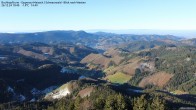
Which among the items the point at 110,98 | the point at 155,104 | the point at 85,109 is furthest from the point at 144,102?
the point at 85,109

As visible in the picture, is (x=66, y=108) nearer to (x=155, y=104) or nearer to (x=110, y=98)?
(x=110, y=98)

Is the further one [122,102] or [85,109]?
[85,109]

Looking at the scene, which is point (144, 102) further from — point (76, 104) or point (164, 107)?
point (76, 104)

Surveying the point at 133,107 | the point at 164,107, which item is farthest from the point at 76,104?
the point at 164,107

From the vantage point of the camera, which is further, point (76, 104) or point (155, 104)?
point (76, 104)

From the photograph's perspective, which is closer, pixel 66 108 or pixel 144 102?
pixel 144 102

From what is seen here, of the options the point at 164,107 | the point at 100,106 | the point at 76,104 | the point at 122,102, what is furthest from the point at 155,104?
the point at 76,104

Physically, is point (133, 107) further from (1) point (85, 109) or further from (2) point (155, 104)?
(1) point (85, 109)
